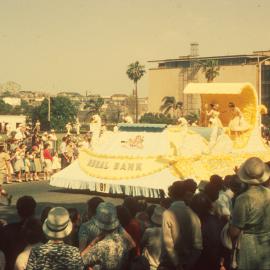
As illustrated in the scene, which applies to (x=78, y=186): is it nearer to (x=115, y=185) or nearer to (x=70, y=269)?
(x=115, y=185)

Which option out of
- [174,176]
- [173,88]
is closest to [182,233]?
[174,176]

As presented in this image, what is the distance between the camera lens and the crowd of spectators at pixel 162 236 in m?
4.93

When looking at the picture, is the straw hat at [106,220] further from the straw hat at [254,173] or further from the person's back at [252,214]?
the straw hat at [254,173]

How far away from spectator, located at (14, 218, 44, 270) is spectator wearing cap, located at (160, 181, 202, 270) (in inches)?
49.0

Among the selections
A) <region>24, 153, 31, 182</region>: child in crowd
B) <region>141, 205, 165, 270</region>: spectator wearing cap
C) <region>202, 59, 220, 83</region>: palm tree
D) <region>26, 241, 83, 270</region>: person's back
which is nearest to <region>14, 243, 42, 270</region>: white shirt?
<region>26, 241, 83, 270</region>: person's back

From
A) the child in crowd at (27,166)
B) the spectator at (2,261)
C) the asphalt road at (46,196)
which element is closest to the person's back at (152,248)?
the spectator at (2,261)

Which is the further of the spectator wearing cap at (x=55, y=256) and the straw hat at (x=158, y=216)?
the straw hat at (x=158, y=216)

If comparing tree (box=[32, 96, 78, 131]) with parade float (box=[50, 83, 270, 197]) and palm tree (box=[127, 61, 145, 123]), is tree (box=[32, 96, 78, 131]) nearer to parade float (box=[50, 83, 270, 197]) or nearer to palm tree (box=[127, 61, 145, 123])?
palm tree (box=[127, 61, 145, 123])

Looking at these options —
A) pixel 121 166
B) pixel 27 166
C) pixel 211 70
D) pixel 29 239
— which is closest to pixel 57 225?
pixel 29 239

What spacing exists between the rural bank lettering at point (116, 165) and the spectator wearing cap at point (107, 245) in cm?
1156

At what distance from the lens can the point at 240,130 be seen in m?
20.4

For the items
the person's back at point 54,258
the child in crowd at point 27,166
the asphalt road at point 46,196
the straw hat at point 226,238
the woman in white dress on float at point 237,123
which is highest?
the woman in white dress on float at point 237,123

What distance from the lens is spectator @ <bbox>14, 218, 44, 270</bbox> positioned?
547cm

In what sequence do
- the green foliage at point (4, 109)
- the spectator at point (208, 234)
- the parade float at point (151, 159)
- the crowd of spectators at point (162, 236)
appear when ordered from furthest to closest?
1. the green foliage at point (4, 109)
2. the parade float at point (151, 159)
3. the spectator at point (208, 234)
4. the crowd of spectators at point (162, 236)
